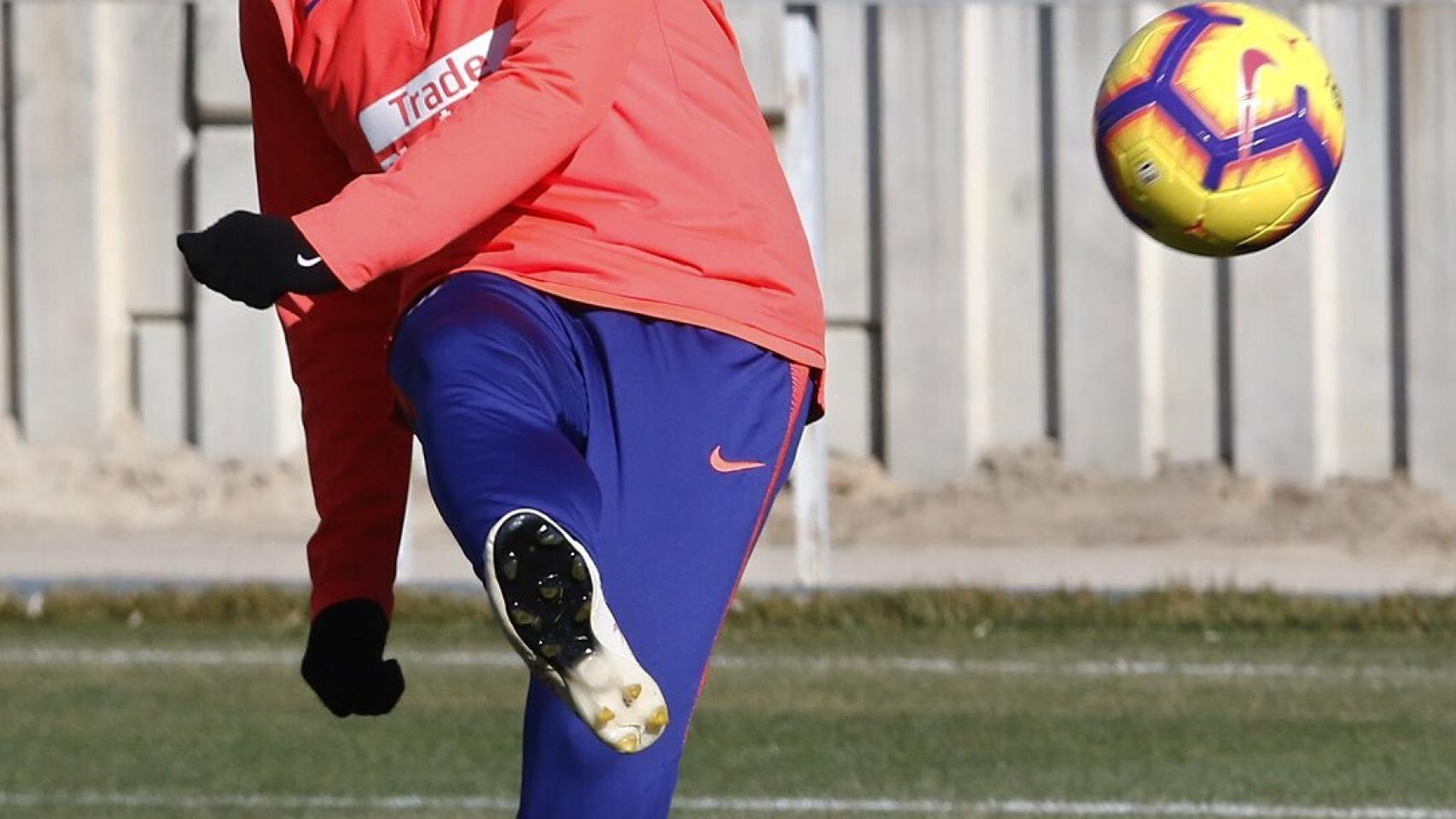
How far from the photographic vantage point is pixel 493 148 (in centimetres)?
334

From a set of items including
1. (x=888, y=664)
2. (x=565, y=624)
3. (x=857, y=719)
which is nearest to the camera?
(x=565, y=624)

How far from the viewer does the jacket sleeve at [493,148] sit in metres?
3.27

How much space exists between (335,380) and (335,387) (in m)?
0.01

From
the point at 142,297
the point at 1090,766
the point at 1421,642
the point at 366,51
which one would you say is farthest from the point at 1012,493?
the point at 366,51

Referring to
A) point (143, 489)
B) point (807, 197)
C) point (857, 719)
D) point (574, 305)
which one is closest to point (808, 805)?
point (857, 719)

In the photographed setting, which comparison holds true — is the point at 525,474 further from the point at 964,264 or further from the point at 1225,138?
the point at 964,264

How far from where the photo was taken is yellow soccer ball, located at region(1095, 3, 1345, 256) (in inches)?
176

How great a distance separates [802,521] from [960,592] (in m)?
0.65

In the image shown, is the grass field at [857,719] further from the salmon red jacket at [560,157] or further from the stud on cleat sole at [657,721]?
the stud on cleat sole at [657,721]

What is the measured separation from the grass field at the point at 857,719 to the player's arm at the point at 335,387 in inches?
76.6

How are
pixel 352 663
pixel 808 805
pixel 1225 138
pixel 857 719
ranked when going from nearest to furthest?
1. pixel 352 663
2. pixel 1225 138
3. pixel 808 805
4. pixel 857 719

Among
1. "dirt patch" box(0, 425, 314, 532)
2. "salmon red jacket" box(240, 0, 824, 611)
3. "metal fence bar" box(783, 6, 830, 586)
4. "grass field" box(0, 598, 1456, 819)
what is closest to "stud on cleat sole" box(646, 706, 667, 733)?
"salmon red jacket" box(240, 0, 824, 611)

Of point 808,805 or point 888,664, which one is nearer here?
point 808,805

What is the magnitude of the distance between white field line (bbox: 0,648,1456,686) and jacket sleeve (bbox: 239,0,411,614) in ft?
12.4
